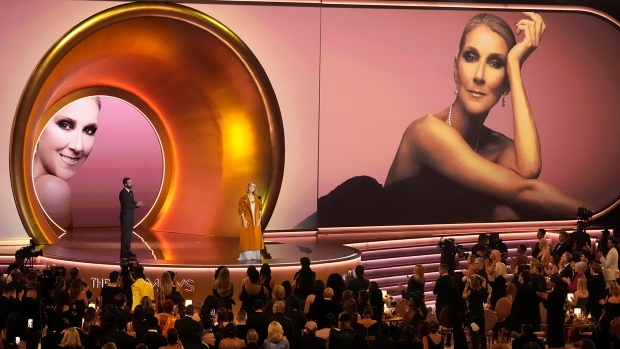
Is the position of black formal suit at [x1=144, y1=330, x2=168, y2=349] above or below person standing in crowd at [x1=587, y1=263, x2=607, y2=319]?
below

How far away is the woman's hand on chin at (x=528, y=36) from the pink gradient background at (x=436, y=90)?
0.12 metres

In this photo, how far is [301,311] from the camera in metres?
8.73

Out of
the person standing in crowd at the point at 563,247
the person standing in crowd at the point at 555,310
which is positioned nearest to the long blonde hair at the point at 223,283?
the person standing in crowd at the point at 555,310

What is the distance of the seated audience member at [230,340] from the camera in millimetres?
7395

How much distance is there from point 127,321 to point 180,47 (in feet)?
23.9

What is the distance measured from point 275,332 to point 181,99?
8892 millimetres

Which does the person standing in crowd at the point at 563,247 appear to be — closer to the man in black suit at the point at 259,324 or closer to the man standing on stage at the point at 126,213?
the man standing on stage at the point at 126,213

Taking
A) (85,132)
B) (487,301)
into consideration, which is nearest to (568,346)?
(487,301)

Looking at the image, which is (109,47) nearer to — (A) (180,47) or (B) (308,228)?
(A) (180,47)

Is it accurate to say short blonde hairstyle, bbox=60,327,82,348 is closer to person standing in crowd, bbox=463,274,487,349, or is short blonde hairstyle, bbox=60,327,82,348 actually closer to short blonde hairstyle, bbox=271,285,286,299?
short blonde hairstyle, bbox=271,285,286,299

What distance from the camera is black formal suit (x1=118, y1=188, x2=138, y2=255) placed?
12.8 meters

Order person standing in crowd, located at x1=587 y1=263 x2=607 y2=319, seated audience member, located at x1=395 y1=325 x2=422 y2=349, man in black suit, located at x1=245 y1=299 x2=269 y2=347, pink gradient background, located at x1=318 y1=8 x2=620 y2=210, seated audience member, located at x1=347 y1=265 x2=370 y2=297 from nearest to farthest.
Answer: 1. seated audience member, located at x1=395 y1=325 x2=422 y2=349
2. man in black suit, located at x1=245 y1=299 x2=269 y2=347
3. seated audience member, located at x1=347 y1=265 x2=370 y2=297
4. person standing in crowd, located at x1=587 y1=263 x2=607 y2=319
5. pink gradient background, located at x1=318 y1=8 x2=620 y2=210

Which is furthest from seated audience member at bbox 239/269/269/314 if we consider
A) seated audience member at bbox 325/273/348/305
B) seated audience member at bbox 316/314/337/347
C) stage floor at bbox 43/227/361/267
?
stage floor at bbox 43/227/361/267

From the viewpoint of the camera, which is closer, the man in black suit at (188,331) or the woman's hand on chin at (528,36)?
the man in black suit at (188,331)
